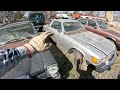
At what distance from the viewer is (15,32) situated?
143 inches

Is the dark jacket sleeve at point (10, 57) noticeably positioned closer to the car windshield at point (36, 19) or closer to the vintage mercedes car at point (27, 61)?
the vintage mercedes car at point (27, 61)

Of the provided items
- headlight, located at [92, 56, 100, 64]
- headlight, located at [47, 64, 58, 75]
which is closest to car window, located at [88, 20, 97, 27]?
headlight, located at [92, 56, 100, 64]

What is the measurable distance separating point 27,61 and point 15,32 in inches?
61.0

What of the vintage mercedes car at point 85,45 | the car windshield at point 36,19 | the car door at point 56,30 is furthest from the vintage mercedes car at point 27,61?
the car windshield at point 36,19

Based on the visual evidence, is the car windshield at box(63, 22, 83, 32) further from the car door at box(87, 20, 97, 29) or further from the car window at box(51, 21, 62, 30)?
the car door at box(87, 20, 97, 29)

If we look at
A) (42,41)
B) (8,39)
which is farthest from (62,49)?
(42,41)

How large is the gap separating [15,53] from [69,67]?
2.87 metres

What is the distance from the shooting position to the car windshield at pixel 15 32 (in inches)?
135

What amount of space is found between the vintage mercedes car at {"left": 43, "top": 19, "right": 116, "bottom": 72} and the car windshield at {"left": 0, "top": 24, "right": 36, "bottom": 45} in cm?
114

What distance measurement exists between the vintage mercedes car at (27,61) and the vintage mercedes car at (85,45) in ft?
3.72

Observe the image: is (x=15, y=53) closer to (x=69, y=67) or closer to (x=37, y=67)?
(x=37, y=67)

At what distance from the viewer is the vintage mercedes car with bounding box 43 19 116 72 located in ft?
11.7
